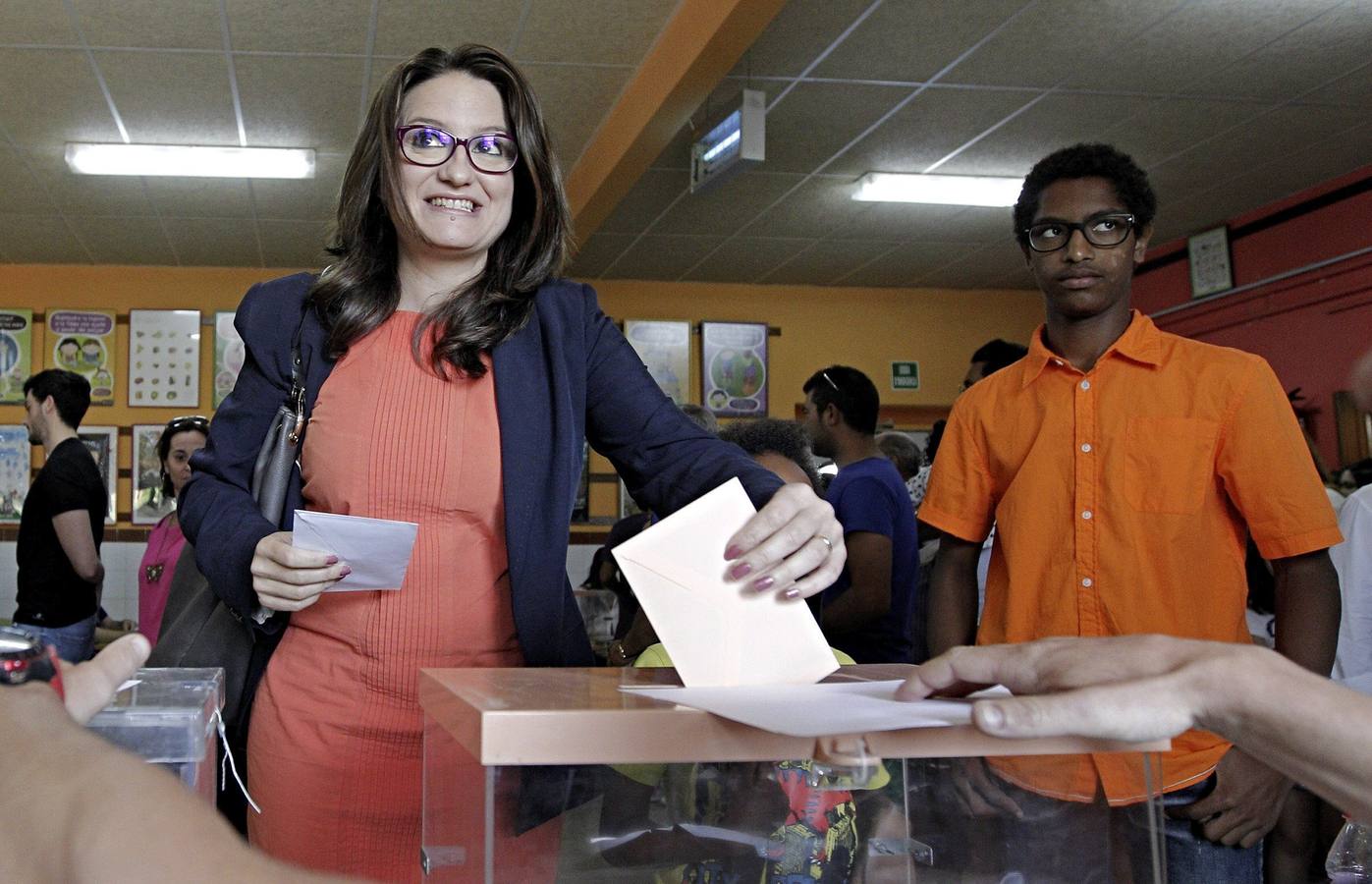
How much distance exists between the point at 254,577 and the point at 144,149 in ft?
18.8

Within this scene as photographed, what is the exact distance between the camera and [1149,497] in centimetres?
186

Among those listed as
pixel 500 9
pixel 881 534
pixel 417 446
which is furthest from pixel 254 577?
pixel 500 9

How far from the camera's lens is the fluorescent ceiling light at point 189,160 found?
611 centimetres

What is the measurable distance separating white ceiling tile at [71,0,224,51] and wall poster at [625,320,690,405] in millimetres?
4264

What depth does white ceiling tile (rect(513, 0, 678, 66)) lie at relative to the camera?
15.1 ft

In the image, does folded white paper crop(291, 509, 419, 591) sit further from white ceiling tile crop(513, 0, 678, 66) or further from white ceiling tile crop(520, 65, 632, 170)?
white ceiling tile crop(520, 65, 632, 170)

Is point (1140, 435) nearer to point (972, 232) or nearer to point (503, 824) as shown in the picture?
point (503, 824)

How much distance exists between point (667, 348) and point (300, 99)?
3.82m

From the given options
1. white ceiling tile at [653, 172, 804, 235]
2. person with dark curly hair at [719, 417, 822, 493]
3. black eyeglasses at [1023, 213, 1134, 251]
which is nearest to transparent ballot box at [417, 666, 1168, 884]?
black eyeglasses at [1023, 213, 1134, 251]

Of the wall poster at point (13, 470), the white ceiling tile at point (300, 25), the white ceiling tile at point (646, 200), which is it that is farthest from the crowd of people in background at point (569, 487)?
the wall poster at point (13, 470)

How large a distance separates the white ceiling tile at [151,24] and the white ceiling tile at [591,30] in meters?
1.21

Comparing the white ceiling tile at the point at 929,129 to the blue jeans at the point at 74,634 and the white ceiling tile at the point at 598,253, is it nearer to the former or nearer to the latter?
the white ceiling tile at the point at 598,253

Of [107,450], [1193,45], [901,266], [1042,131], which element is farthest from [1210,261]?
[107,450]

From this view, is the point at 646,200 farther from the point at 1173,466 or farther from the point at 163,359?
the point at 1173,466
